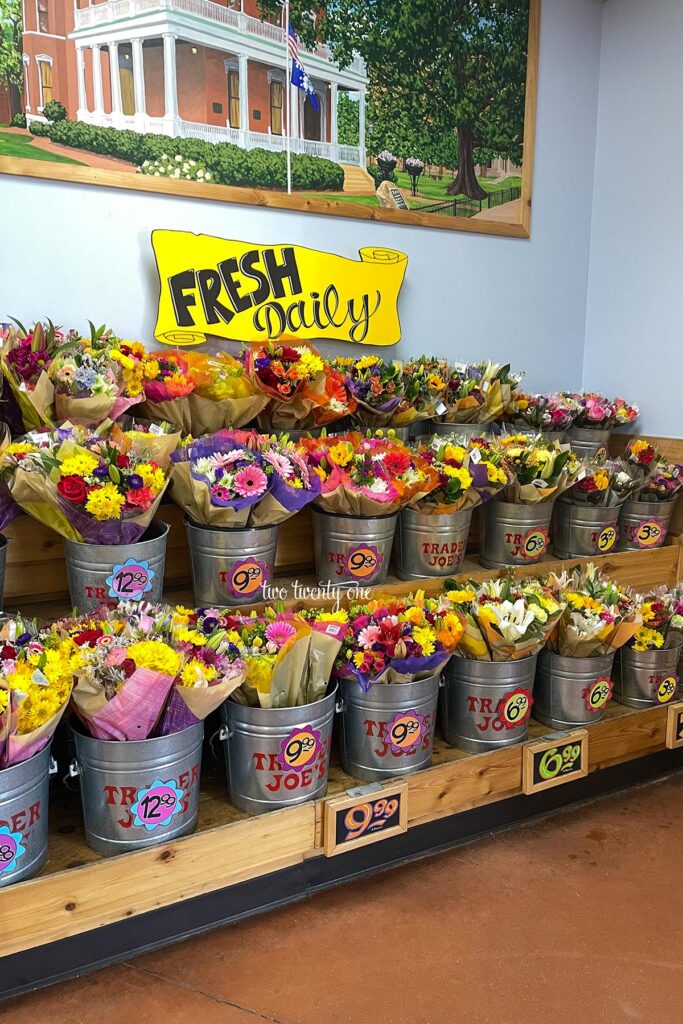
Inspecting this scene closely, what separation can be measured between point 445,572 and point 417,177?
186cm

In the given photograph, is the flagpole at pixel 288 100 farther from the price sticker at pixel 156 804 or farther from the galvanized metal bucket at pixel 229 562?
the price sticker at pixel 156 804

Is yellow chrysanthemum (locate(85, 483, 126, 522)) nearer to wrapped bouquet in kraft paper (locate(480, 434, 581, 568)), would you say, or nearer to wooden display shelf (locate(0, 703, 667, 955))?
wooden display shelf (locate(0, 703, 667, 955))

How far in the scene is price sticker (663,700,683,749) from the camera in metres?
2.59

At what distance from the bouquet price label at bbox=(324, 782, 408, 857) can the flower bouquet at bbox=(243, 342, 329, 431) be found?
4.17ft

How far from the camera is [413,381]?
291 cm

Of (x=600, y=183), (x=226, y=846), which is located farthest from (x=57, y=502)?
(x=600, y=183)

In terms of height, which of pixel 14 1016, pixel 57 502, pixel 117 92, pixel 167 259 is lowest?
pixel 14 1016

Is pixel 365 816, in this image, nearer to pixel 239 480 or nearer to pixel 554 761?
pixel 554 761

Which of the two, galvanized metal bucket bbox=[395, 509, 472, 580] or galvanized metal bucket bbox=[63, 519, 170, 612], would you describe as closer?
galvanized metal bucket bbox=[63, 519, 170, 612]

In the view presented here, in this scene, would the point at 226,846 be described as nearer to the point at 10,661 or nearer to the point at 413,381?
the point at 10,661

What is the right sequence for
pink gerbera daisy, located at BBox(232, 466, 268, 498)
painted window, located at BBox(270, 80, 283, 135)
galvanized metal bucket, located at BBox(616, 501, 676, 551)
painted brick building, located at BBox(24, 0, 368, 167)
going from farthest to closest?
galvanized metal bucket, located at BBox(616, 501, 676, 551)
painted window, located at BBox(270, 80, 283, 135)
painted brick building, located at BBox(24, 0, 368, 167)
pink gerbera daisy, located at BBox(232, 466, 268, 498)

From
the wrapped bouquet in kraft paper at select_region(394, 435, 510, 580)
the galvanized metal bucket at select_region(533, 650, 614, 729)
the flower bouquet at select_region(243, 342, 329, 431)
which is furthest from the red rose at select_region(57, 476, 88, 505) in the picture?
the galvanized metal bucket at select_region(533, 650, 614, 729)

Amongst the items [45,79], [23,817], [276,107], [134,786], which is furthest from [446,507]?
[45,79]

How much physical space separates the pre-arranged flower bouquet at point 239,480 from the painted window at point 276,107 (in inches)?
60.0
